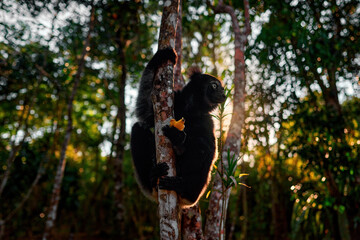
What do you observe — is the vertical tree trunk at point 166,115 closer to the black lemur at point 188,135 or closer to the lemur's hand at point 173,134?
the lemur's hand at point 173,134

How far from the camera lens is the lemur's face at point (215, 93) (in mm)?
4105

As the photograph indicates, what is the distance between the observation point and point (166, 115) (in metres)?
2.51

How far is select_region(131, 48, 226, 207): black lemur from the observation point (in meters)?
3.55

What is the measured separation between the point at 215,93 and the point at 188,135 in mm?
868

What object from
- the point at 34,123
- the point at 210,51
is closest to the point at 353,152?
the point at 210,51

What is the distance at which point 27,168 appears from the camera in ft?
30.6

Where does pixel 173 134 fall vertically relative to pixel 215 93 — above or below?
below

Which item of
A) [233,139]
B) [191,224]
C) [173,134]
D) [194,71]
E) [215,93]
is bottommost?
[191,224]

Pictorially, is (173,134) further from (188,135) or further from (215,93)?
(215,93)

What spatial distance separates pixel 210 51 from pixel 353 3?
4.97 meters

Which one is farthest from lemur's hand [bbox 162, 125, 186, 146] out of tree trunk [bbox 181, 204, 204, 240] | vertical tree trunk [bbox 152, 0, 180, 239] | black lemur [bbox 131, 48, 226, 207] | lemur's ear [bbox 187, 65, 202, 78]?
lemur's ear [bbox 187, 65, 202, 78]

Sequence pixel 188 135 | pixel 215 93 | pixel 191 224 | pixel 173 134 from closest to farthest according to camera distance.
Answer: pixel 173 134, pixel 191 224, pixel 188 135, pixel 215 93

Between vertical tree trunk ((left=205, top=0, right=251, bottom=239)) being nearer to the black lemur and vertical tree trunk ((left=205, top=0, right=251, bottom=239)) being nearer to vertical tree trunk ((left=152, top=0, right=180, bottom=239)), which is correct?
the black lemur

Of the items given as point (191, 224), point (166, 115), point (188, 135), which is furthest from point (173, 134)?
point (191, 224)
